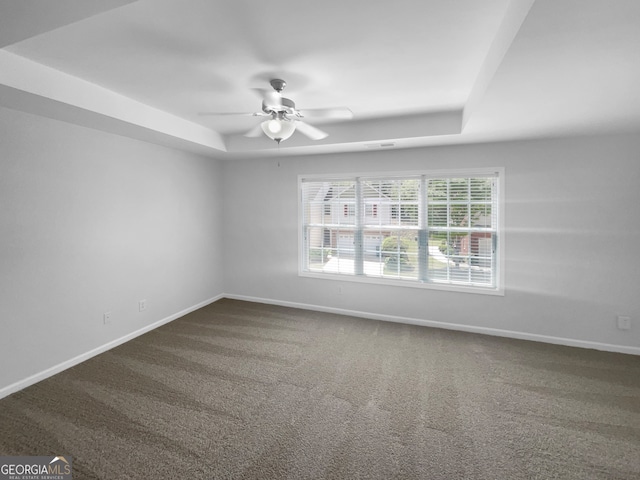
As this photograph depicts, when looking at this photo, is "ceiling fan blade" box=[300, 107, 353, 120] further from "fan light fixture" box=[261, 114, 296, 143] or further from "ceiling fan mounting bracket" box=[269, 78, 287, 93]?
"ceiling fan mounting bracket" box=[269, 78, 287, 93]

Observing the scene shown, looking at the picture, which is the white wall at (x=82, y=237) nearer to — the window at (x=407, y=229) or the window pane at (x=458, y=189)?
the window at (x=407, y=229)

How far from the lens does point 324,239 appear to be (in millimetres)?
4578

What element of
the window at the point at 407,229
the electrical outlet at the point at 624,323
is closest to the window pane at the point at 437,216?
the window at the point at 407,229

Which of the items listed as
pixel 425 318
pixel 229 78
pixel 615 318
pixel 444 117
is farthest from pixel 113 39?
pixel 615 318

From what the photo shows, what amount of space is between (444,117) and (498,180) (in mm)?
1067

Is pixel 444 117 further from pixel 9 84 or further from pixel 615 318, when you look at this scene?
pixel 9 84

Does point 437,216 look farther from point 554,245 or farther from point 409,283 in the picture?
point 554,245

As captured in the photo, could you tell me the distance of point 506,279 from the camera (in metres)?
3.59

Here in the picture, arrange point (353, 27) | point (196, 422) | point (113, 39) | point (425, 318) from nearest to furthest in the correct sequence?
1. point (353, 27)
2. point (113, 39)
3. point (196, 422)
4. point (425, 318)

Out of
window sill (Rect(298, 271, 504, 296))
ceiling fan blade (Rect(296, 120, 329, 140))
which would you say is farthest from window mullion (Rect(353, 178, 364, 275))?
ceiling fan blade (Rect(296, 120, 329, 140))

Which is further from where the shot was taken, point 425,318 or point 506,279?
point 425,318

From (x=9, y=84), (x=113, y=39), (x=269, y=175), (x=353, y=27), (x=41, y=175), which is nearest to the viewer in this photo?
(x=353, y=27)

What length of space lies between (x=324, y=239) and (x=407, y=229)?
1.23 meters

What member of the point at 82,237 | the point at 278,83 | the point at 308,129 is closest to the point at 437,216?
the point at 308,129
